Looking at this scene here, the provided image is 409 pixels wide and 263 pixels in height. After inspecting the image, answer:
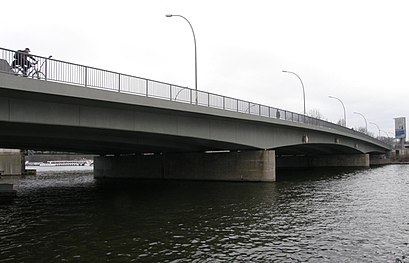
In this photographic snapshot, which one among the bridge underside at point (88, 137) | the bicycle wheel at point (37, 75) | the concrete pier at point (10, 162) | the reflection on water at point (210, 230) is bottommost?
the reflection on water at point (210, 230)

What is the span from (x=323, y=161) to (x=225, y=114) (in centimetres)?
4682

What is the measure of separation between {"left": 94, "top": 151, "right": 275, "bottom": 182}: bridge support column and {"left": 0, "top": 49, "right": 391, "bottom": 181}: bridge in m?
0.09

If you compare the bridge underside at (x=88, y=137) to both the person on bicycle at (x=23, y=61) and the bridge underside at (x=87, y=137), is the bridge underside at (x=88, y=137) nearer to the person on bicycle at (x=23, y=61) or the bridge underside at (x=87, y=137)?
the bridge underside at (x=87, y=137)

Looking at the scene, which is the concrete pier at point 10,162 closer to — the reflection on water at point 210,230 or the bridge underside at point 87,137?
the bridge underside at point 87,137

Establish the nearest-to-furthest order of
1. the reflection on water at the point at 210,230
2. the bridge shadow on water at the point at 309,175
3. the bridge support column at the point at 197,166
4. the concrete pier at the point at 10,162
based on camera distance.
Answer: the reflection on water at the point at 210,230, the bridge support column at the point at 197,166, the bridge shadow on water at the point at 309,175, the concrete pier at the point at 10,162

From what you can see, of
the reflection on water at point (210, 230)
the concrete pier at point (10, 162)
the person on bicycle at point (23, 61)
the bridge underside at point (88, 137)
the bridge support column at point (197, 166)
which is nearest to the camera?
the reflection on water at point (210, 230)

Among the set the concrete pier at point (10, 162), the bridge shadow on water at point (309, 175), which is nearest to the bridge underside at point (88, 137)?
the bridge shadow on water at point (309, 175)

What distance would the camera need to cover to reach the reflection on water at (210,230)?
10.6 metres

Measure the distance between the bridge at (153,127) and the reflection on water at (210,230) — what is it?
491 centimetres

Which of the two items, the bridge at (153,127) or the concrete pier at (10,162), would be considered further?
the concrete pier at (10,162)

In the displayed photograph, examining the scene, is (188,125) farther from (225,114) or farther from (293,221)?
(293,221)

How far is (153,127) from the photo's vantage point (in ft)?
84.6

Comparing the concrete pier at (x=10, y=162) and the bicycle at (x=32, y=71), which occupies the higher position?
the bicycle at (x=32, y=71)

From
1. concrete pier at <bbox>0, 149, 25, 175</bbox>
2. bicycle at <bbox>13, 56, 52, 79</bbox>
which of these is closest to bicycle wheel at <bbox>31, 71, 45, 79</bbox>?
bicycle at <bbox>13, 56, 52, 79</bbox>
